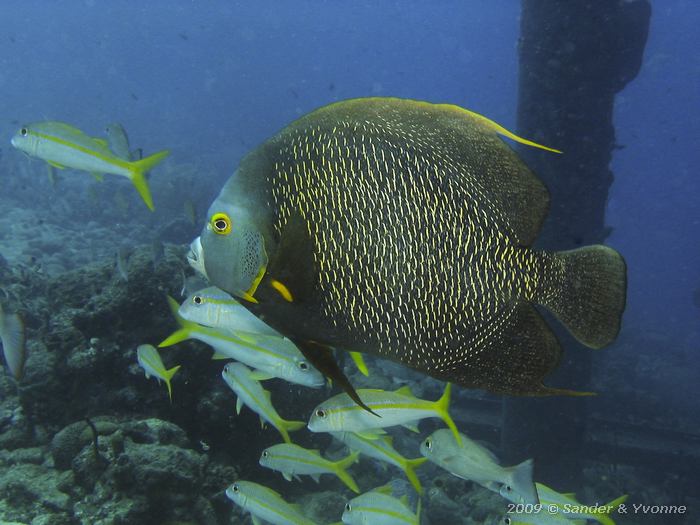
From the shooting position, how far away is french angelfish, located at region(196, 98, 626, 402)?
1.23 meters

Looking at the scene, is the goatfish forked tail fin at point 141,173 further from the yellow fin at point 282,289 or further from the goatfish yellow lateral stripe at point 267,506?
the yellow fin at point 282,289

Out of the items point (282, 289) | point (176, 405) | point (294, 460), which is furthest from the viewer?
point (176, 405)

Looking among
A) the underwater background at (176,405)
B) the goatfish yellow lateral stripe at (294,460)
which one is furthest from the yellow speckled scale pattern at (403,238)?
the goatfish yellow lateral stripe at (294,460)

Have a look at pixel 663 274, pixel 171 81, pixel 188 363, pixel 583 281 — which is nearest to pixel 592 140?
pixel 188 363

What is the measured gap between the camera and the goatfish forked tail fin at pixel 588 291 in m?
1.29

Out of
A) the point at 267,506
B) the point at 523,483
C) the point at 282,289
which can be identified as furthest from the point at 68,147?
the point at 523,483

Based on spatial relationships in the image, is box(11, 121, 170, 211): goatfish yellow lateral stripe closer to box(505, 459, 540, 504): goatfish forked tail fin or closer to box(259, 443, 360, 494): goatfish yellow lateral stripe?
box(259, 443, 360, 494): goatfish yellow lateral stripe

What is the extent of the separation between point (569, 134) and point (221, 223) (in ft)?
24.8

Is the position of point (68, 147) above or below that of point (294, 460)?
above

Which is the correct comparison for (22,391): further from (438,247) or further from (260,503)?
(438,247)

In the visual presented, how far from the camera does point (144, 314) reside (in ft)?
17.6

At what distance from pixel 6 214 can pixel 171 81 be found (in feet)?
377

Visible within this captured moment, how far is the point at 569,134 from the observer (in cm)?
748

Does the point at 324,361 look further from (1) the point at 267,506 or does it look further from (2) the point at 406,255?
(1) the point at 267,506
